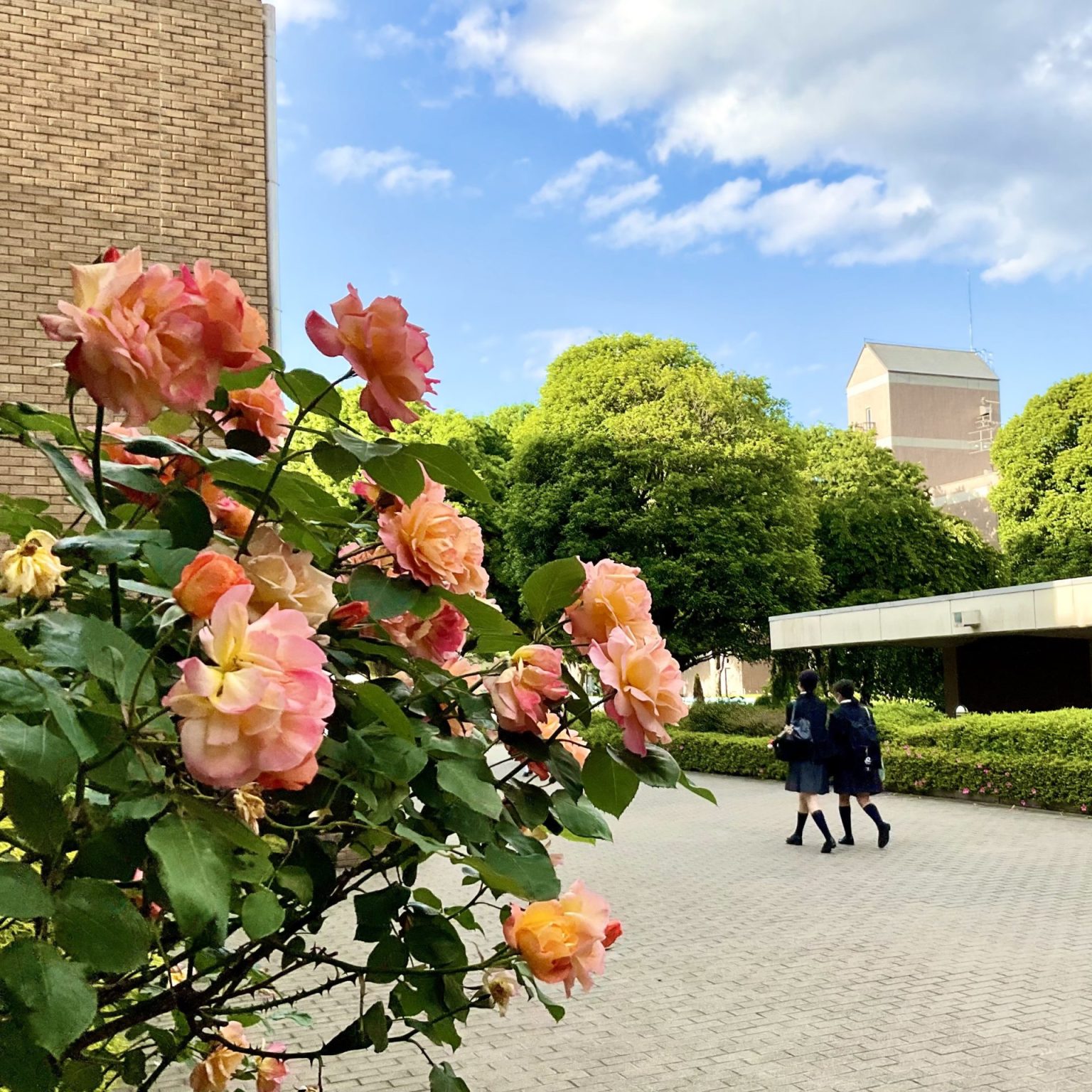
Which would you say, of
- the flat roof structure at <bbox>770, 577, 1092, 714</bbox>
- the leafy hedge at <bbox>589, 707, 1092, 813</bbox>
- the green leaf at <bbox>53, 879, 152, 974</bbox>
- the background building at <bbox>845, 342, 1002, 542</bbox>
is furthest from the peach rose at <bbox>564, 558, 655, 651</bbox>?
the background building at <bbox>845, 342, 1002, 542</bbox>

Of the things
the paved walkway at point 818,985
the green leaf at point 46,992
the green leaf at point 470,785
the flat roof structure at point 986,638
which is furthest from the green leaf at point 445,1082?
the flat roof structure at point 986,638

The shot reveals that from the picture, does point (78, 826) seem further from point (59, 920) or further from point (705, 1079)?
point (705, 1079)

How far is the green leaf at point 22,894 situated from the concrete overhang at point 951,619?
2078cm

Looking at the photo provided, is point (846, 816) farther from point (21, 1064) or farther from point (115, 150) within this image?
point (21, 1064)

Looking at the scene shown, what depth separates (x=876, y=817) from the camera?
12.6 metres

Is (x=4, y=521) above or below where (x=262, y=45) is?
below

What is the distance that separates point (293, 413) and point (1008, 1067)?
5390mm

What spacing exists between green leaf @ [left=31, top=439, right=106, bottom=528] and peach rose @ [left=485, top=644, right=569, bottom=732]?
49 centimetres

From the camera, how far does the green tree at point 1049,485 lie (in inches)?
1423

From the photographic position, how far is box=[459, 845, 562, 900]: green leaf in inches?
56.6

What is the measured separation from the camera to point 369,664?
162 centimetres

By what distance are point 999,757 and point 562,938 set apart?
16.4 meters

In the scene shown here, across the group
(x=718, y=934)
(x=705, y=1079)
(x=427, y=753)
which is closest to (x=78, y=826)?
(x=427, y=753)

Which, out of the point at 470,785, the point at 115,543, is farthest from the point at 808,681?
the point at 115,543
